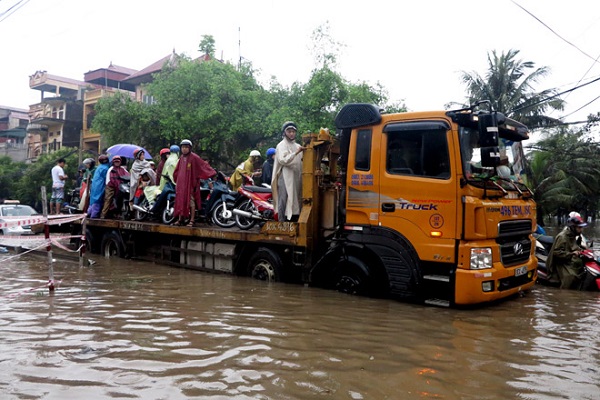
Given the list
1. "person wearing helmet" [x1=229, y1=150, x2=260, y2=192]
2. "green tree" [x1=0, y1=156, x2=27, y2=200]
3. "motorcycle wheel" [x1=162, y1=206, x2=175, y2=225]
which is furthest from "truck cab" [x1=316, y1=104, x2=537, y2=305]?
"green tree" [x1=0, y1=156, x2=27, y2=200]

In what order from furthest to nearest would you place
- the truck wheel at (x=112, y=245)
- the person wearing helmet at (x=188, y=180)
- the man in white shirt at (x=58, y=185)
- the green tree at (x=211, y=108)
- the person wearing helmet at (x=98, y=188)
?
the green tree at (x=211, y=108) → the man in white shirt at (x=58, y=185) → the person wearing helmet at (x=98, y=188) → the truck wheel at (x=112, y=245) → the person wearing helmet at (x=188, y=180)

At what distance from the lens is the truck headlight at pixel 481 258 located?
212 inches

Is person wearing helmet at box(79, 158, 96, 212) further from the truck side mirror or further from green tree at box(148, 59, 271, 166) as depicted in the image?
the truck side mirror

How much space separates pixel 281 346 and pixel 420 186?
260 cm

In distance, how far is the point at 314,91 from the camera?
1878 centimetres

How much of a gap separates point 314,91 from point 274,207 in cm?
1217

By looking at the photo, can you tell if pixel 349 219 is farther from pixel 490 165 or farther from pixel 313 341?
pixel 313 341

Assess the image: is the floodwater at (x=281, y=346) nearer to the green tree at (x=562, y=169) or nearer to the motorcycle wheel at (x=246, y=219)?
the motorcycle wheel at (x=246, y=219)

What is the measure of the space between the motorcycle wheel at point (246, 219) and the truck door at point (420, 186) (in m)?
2.66

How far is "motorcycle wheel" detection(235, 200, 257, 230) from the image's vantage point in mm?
8010

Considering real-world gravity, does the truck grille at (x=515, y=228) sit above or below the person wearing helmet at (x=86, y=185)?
below

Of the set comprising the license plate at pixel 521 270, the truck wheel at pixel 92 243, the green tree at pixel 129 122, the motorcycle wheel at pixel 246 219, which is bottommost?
the truck wheel at pixel 92 243

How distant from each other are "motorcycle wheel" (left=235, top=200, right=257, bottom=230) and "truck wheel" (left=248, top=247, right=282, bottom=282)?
0.62 m

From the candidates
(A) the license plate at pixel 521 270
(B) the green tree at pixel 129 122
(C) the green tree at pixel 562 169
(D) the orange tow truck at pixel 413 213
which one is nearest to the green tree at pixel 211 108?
(B) the green tree at pixel 129 122
